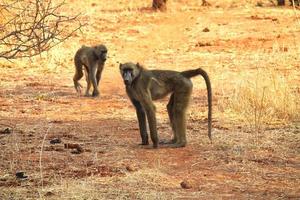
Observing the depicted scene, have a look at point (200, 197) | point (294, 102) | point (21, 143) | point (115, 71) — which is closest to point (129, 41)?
point (115, 71)

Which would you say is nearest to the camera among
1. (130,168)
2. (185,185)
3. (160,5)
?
(185,185)

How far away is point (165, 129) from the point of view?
Answer: 10078 millimetres

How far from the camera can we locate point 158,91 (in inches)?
342

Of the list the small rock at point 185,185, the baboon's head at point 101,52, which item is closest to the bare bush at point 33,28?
the small rock at point 185,185

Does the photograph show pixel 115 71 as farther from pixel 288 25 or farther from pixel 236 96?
pixel 288 25

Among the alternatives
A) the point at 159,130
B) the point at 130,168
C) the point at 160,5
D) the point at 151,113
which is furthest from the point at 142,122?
the point at 160,5

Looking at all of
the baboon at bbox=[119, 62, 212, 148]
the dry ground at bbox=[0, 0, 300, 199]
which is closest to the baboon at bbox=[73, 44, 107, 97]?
the dry ground at bbox=[0, 0, 300, 199]

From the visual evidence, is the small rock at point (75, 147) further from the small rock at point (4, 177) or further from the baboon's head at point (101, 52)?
the baboon's head at point (101, 52)

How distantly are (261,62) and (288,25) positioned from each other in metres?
7.70

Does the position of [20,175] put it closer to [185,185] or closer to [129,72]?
[185,185]

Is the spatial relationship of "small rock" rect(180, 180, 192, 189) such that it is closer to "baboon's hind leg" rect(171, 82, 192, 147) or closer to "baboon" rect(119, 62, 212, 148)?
"baboon" rect(119, 62, 212, 148)

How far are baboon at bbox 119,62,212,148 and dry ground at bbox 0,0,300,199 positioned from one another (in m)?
0.26

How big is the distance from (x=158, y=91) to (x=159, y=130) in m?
1.41

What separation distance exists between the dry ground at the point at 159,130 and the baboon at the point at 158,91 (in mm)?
259
